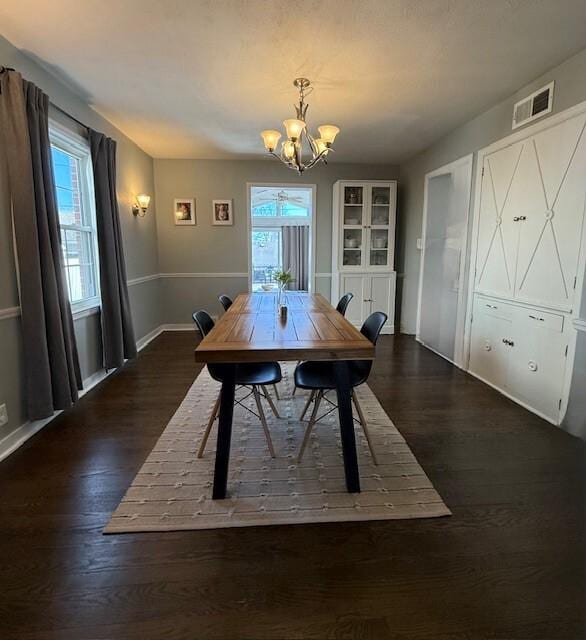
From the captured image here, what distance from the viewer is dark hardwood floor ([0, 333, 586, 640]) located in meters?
1.30

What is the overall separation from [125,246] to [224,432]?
3.38 metres

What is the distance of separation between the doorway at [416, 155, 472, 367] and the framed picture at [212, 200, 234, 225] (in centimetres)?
277

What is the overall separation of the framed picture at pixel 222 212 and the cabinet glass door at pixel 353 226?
170 centimetres

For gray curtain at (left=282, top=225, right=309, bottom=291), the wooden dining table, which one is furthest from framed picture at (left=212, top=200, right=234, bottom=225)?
the wooden dining table

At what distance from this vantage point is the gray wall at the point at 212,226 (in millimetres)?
5637

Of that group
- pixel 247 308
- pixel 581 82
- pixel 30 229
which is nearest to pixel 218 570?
pixel 247 308

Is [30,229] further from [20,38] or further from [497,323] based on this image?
[497,323]

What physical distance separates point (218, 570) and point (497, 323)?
10.0ft

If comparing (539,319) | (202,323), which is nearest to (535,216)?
(539,319)

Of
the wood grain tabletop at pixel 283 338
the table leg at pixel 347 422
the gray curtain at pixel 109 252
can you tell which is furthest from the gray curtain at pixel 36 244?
the table leg at pixel 347 422

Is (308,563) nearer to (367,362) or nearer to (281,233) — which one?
(367,362)

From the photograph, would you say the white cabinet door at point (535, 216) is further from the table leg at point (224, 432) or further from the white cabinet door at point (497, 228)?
the table leg at point (224, 432)

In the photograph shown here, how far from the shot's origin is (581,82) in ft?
8.27

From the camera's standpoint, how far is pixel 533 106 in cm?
294
